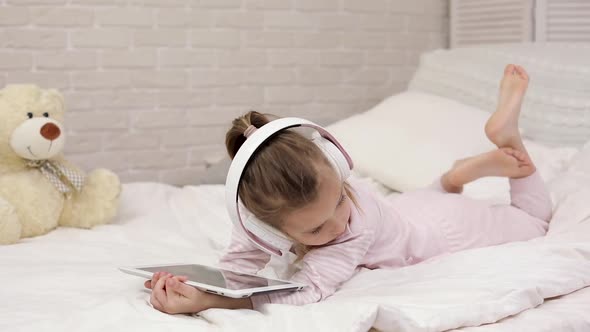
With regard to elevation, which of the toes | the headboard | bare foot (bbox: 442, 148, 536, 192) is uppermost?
the headboard

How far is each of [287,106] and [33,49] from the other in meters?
0.93

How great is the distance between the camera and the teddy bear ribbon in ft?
5.83

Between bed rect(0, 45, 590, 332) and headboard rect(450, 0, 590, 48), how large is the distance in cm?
29

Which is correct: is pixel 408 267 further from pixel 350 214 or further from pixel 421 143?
pixel 421 143

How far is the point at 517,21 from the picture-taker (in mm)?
2625

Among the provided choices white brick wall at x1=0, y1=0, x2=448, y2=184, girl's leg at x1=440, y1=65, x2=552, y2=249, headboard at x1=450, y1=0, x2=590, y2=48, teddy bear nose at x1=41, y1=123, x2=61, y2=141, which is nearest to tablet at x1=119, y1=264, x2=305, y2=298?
girl's leg at x1=440, y1=65, x2=552, y2=249

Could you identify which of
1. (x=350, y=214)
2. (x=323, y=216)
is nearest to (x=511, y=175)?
(x=350, y=214)

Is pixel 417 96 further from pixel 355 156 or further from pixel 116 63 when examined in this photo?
Result: pixel 116 63

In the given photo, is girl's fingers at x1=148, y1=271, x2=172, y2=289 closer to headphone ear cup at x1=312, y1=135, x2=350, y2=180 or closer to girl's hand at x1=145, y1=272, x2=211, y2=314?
girl's hand at x1=145, y1=272, x2=211, y2=314

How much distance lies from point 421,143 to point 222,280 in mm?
1047

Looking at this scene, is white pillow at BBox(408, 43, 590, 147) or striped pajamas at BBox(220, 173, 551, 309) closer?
striped pajamas at BBox(220, 173, 551, 309)

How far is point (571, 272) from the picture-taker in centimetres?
112

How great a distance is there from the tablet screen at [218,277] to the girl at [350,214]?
0.9 inches

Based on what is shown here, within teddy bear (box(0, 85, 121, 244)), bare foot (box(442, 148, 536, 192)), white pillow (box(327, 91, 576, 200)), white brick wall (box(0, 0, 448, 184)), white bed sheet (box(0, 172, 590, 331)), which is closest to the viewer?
white bed sheet (box(0, 172, 590, 331))
